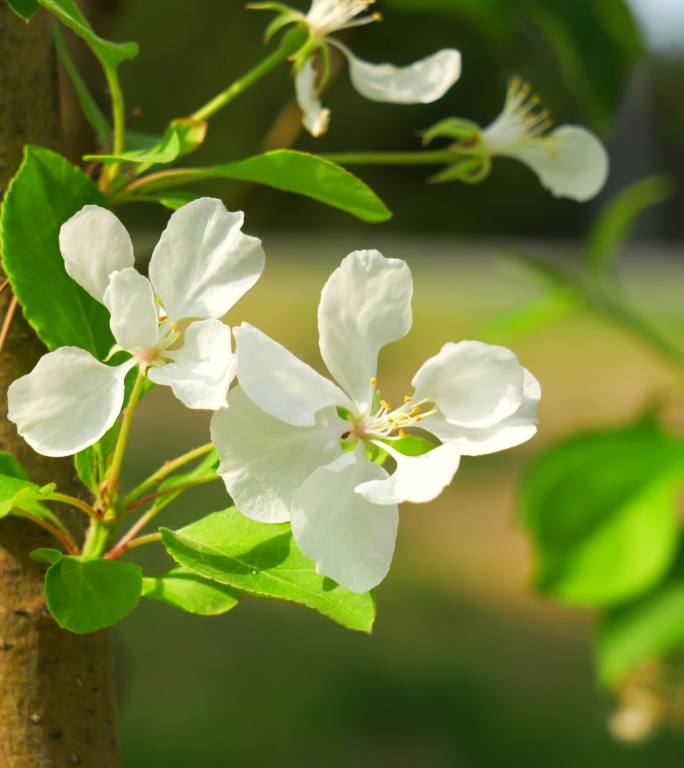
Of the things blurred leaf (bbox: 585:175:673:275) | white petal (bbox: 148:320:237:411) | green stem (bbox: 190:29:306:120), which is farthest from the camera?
blurred leaf (bbox: 585:175:673:275)

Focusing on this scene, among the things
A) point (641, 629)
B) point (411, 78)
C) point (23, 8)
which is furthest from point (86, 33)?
point (641, 629)

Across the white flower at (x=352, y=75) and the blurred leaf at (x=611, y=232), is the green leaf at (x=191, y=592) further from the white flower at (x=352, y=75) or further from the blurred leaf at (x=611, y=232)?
the blurred leaf at (x=611, y=232)

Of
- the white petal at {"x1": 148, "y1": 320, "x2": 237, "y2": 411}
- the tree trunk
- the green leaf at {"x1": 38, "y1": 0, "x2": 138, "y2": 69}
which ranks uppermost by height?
the green leaf at {"x1": 38, "y1": 0, "x2": 138, "y2": 69}

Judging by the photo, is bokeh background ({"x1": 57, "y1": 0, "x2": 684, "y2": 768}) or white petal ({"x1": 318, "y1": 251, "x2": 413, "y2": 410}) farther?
bokeh background ({"x1": 57, "y1": 0, "x2": 684, "y2": 768})

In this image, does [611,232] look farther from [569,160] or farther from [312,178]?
[312,178]

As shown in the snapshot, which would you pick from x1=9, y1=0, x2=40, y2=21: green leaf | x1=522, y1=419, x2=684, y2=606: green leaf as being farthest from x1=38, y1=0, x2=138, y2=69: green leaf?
x1=522, y1=419, x2=684, y2=606: green leaf

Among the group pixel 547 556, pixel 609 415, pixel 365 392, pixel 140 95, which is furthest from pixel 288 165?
pixel 140 95

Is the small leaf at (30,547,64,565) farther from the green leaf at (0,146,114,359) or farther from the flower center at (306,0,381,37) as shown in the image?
the flower center at (306,0,381,37)
